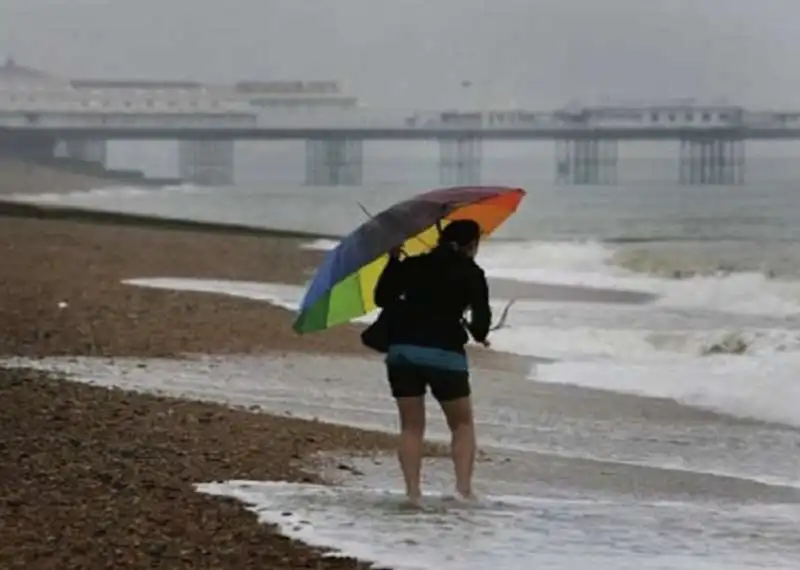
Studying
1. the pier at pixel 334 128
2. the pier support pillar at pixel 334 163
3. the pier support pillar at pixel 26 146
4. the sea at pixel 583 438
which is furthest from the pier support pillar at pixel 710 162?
the sea at pixel 583 438

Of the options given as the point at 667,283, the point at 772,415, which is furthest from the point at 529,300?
the point at 772,415

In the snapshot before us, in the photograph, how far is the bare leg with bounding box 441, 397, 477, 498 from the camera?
5.84 metres

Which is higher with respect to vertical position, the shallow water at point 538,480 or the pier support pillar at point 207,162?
the pier support pillar at point 207,162

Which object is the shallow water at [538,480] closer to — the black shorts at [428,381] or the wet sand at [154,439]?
the wet sand at [154,439]

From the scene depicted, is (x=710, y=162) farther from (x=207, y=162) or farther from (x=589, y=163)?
(x=207, y=162)

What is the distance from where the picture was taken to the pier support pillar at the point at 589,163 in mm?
112938

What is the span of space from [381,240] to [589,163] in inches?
4303

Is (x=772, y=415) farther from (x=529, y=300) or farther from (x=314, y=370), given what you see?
(x=529, y=300)

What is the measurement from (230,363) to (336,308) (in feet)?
15.0

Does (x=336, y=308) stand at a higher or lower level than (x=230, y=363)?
higher

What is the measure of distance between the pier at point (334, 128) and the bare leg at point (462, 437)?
3876 inches

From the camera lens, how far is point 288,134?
347 ft

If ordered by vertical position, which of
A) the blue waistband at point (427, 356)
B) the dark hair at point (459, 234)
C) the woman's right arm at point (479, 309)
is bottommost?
the blue waistband at point (427, 356)

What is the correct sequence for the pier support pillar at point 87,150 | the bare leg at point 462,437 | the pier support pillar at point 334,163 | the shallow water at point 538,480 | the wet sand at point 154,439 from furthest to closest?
the pier support pillar at point 87,150 < the pier support pillar at point 334,163 < the bare leg at point 462,437 < the shallow water at point 538,480 < the wet sand at point 154,439
